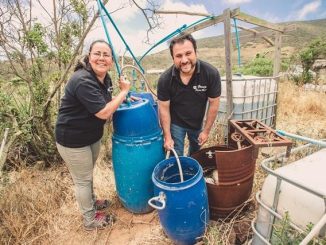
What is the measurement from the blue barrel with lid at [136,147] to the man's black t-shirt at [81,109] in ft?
0.75

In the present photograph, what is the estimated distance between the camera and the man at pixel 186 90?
8.77 feet

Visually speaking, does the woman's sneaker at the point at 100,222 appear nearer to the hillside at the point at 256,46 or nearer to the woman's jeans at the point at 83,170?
the woman's jeans at the point at 83,170

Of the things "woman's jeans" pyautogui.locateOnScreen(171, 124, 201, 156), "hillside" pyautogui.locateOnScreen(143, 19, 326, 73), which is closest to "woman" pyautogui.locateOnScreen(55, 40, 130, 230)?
"woman's jeans" pyautogui.locateOnScreen(171, 124, 201, 156)

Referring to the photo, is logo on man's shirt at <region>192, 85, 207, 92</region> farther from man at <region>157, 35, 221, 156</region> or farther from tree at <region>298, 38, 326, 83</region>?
tree at <region>298, 38, 326, 83</region>

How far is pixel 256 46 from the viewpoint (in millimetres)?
42406

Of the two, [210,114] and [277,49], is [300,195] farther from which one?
[277,49]

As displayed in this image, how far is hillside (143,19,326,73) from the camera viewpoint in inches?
200

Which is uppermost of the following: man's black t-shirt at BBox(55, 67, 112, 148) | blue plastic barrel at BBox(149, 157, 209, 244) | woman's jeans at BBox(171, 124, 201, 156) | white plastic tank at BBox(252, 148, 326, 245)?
man's black t-shirt at BBox(55, 67, 112, 148)

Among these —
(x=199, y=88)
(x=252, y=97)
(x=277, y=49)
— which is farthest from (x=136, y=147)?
(x=277, y=49)

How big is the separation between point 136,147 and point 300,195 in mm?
1658

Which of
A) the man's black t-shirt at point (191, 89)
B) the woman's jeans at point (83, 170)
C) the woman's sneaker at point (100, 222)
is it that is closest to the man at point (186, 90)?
the man's black t-shirt at point (191, 89)

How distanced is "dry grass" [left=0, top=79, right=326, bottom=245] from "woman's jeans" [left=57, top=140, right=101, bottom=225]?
29 centimetres

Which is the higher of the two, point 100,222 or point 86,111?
point 86,111

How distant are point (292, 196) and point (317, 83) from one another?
8.14 meters
